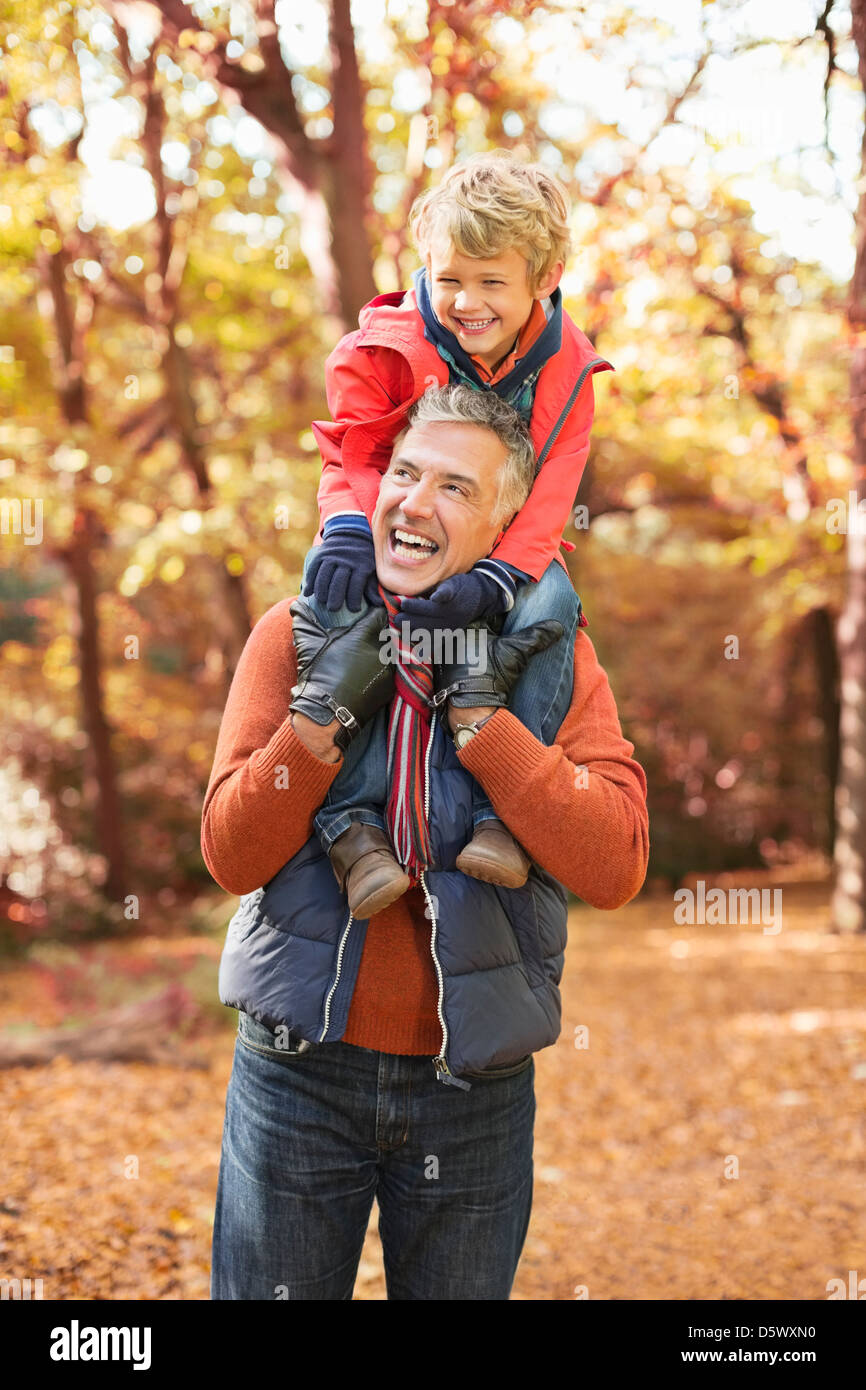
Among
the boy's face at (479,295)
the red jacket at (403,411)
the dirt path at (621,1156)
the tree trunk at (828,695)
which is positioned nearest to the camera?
the red jacket at (403,411)

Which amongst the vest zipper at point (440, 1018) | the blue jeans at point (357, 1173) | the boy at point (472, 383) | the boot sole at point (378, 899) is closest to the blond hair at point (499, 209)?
the boy at point (472, 383)

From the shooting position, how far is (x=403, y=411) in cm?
195

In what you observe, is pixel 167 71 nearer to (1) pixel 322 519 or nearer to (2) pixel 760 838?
(1) pixel 322 519

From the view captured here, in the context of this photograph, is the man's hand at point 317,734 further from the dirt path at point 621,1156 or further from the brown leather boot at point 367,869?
the dirt path at point 621,1156

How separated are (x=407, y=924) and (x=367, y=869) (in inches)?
7.2

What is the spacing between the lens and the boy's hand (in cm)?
175

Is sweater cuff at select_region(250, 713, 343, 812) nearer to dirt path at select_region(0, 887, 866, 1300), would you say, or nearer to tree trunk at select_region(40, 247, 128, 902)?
dirt path at select_region(0, 887, 866, 1300)

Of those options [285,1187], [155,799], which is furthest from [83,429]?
[285,1187]

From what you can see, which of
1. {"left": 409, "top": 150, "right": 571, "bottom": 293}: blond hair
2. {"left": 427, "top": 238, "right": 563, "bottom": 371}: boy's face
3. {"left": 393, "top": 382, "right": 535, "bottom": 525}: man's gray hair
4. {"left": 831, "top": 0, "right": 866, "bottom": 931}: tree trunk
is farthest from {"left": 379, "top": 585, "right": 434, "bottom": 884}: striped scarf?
{"left": 831, "top": 0, "right": 866, "bottom": 931}: tree trunk

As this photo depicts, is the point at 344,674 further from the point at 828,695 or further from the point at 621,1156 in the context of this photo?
the point at 828,695

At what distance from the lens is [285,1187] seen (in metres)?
1.75

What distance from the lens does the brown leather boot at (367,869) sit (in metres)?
1.66

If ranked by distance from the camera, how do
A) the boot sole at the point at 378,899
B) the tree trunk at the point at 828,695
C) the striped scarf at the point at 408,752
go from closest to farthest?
the boot sole at the point at 378,899
the striped scarf at the point at 408,752
the tree trunk at the point at 828,695

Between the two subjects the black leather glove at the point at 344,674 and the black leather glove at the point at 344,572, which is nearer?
the black leather glove at the point at 344,674
